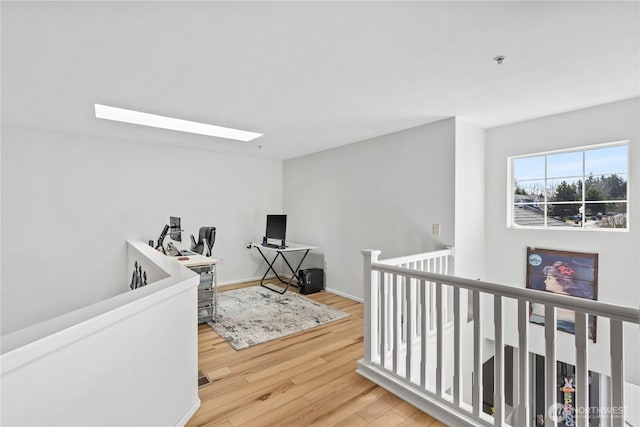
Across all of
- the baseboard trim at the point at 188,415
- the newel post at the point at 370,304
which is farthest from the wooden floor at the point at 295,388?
the newel post at the point at 370,304

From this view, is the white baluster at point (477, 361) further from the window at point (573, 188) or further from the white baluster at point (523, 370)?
the window at point (573, 188)

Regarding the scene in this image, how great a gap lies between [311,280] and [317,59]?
341 cm

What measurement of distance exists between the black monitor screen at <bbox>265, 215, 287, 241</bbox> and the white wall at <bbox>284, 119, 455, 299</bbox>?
1.85ft

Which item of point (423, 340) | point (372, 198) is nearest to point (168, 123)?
point (372, 198)

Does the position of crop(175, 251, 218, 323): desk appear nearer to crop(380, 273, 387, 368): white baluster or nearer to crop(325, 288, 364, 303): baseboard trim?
crop(325, 288, 364, 303): baseboard trim

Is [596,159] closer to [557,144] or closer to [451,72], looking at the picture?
[557,144]

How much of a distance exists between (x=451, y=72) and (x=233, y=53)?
5.16ft

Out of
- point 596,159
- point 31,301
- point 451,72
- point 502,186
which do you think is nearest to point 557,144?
point 596,159

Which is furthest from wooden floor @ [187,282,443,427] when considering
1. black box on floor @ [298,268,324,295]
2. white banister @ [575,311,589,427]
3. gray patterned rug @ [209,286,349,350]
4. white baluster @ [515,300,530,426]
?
black box on floor @ [298,268,324,295]

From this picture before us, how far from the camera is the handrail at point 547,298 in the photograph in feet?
4.08

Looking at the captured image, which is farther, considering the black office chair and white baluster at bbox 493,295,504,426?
the black office chair

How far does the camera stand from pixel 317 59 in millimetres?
2014

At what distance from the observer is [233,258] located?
5297 mm

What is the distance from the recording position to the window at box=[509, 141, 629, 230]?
283 centimetres
